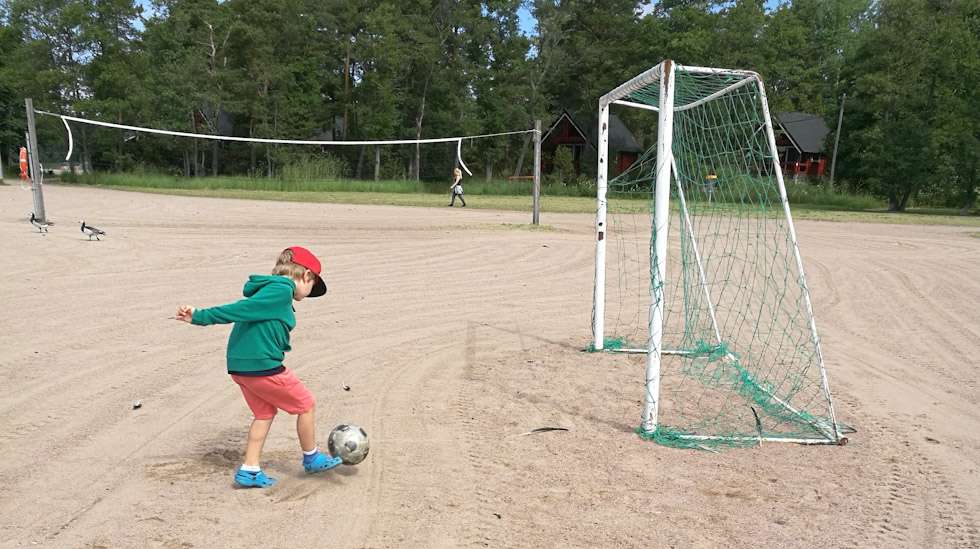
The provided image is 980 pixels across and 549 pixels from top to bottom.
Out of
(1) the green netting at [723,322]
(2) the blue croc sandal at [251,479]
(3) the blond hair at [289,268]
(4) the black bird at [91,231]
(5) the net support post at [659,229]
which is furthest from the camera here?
(4) the black bird at [91,231]

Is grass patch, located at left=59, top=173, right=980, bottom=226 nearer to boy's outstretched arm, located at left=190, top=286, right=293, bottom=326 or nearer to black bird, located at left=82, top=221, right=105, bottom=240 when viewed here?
black bird, located at left=82, top=221, right=105, bottom=240

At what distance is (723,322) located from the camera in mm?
8156

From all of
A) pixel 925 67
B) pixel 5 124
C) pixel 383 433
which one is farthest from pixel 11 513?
pixel 5 124

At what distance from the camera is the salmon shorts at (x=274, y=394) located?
3.42 m

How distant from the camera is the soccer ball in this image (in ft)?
12.4

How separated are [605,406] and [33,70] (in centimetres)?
5501

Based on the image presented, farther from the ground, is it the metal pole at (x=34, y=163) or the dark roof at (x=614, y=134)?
the dark roof at (x=614, y=134)

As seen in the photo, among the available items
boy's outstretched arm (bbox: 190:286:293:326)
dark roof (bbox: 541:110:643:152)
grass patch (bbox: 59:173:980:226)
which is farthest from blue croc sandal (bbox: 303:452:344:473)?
dark roof (bbox: 541:110:643:152)

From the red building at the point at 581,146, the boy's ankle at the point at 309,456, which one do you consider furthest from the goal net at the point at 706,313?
the red building at the point at 581,146

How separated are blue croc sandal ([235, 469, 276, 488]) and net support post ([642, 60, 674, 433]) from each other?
7.79ft

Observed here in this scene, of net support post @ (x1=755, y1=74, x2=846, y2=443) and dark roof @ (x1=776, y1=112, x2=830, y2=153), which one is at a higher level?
dark roof @ (x1=776, y1=112, x2=830, y2=153)

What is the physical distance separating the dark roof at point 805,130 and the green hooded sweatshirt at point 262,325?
168ft

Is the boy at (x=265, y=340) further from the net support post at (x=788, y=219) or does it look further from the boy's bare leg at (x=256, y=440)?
the net support post at (x=788, y=219)

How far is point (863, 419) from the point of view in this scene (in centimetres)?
495
